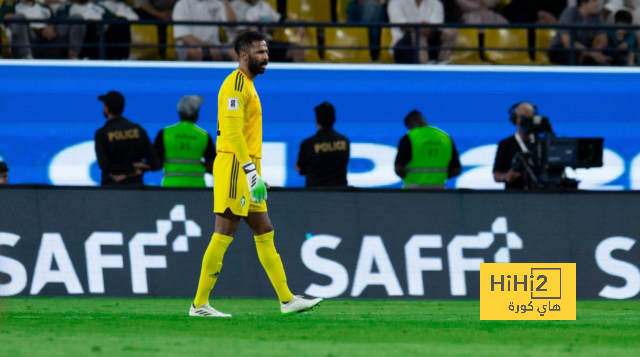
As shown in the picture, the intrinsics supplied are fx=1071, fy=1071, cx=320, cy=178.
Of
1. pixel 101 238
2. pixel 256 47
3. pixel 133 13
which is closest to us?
pixel 256 47

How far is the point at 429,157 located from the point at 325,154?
1.19 meters

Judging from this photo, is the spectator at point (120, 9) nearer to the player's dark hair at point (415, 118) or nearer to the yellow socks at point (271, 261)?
the player's dark hair at point (415, 118)

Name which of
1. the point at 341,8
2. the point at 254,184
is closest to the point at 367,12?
the point at 341,8

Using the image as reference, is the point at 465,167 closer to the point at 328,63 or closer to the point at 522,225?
the point at 328,63

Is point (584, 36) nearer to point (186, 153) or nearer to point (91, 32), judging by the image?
point (186, 153)

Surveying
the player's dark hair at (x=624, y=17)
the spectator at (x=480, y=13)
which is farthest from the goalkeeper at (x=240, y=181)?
the player's dark hair at (x=624, y=17)

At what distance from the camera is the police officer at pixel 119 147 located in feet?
37.0

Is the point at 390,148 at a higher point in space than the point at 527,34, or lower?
lower

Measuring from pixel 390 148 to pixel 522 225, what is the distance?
3.99 meters

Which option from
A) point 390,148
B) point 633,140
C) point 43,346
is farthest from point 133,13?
point 43,346

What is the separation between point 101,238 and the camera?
10.2 m

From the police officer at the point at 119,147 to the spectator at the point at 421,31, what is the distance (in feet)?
15.2

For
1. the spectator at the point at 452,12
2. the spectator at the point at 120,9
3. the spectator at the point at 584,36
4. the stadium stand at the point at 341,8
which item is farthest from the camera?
the stadium stand at the point at 341,8

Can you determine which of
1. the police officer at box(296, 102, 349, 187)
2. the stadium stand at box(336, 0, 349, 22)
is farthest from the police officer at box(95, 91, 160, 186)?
the stadium stand at box(336, 0, 349, 22)
